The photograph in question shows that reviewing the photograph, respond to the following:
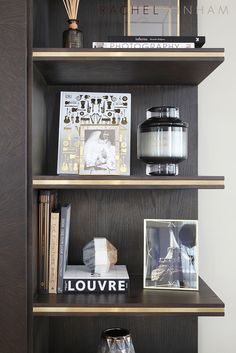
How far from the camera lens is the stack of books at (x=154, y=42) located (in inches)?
58.4

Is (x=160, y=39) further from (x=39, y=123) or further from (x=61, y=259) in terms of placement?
(x=61, y=259)

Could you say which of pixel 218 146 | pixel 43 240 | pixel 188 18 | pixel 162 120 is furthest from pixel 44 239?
pixel 188 18

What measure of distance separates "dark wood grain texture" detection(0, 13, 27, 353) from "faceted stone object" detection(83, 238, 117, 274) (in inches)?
11.2

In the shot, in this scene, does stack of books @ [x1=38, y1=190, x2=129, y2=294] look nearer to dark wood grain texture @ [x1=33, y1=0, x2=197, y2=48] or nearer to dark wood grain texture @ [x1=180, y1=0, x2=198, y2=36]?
dark wood grain texture @ [x1=33, y1=0, x2=197, y2=48]

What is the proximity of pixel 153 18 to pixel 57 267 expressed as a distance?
0.88 metres

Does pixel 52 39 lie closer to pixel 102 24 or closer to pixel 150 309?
pixel 102 24

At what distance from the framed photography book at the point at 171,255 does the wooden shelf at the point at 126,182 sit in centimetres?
23

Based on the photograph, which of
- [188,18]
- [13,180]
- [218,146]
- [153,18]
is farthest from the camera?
[218,146]

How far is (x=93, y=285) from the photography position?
1554mm

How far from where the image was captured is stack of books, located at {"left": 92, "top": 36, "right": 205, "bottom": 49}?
148 centimetres

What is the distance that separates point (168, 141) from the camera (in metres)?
1.53

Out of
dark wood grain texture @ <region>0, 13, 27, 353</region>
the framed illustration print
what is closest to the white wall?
the framed illustration print

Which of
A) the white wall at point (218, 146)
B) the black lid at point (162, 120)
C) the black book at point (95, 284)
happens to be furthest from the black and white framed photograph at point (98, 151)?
the white wall at point (218, 146)

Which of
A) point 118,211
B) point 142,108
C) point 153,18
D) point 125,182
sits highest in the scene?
point 153,18
